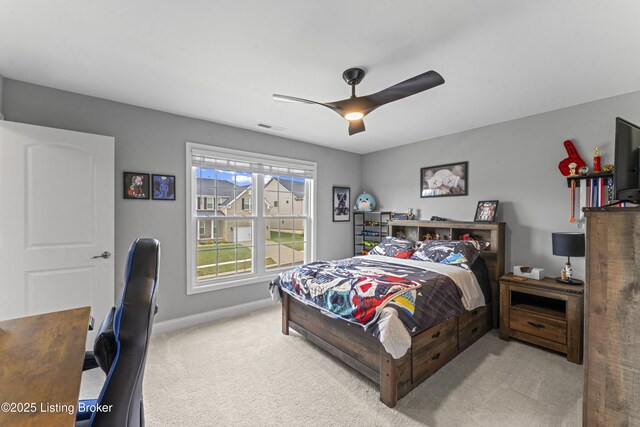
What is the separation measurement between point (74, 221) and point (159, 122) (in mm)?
1359

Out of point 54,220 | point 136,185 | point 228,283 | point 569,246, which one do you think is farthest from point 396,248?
Answer: point 54,220

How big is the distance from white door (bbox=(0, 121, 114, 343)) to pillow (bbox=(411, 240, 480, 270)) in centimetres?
346

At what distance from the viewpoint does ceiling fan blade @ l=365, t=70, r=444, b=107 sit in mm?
1788

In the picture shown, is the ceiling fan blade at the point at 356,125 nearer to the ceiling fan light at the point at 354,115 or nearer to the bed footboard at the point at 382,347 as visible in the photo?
the ceiling fan light at the point at 354,115

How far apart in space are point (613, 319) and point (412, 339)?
1.21m

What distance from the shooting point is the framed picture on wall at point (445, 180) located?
387 cm

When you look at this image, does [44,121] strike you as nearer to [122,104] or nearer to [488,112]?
[122,104]

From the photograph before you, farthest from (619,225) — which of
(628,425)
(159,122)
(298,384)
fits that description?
(159,122)

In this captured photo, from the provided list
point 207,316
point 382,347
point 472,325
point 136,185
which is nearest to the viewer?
point 382,347

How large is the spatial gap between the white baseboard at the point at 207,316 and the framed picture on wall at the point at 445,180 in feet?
9.79

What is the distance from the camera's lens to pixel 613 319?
1.21m

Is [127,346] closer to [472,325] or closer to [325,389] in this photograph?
[325,389]

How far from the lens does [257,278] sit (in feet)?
13.0

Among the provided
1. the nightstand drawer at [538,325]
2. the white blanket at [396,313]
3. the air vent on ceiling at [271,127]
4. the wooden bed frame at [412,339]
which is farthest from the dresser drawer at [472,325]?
the air vent on ceiling at [271,127]
